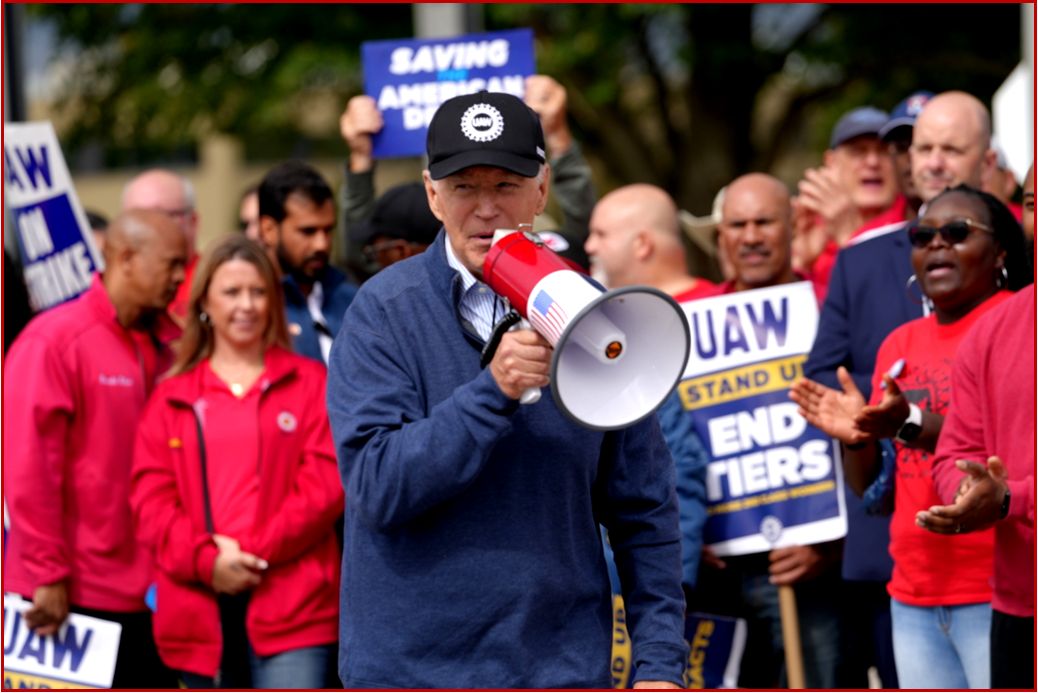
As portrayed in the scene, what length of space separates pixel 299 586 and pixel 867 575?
200cm

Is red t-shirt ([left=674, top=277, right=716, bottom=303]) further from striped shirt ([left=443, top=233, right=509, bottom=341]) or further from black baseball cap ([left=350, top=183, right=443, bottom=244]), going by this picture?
striped shirt ([left=443, top=233, right=509, bottom=341])

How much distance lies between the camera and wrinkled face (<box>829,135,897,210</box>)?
5.77 m

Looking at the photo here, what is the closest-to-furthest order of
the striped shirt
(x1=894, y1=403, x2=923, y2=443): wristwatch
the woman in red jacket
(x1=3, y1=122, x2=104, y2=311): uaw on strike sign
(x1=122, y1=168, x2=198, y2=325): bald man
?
the striped shirt < (x1=894, y1=403, x2=923, y2=443): wristwatch < the woman in red jacket < (x1=3, y1=122, x2=104, y2=311): uaw on strike sign < (x1=122, y1=168, x2=198, y2=325): bald man

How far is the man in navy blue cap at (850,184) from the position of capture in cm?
566

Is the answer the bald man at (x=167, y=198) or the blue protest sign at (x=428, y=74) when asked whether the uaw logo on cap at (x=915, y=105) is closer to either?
the blue protest sign at (x=428, y=74)

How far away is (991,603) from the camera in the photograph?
3.73 metres

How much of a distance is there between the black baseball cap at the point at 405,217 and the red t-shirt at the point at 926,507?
1.78m

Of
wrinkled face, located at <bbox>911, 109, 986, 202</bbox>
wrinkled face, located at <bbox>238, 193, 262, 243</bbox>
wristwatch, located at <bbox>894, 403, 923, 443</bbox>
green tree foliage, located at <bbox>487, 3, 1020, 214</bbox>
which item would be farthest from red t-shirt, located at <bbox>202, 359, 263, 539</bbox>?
green tree foliage, located at <bbox>487, 3, 1020, 214</bbox>

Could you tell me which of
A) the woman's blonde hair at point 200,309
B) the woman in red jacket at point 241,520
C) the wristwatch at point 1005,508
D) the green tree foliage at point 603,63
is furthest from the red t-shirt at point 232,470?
the green tree foliage at point 603,63

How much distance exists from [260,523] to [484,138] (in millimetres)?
2313

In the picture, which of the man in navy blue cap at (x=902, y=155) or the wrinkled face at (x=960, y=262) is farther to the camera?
the man in navy blue cap at (x=902, y=155)

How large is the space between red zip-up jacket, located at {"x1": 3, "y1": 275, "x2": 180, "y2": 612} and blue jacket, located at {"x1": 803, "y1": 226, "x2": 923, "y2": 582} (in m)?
2.61

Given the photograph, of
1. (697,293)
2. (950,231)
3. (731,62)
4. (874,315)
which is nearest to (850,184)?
(697,293)

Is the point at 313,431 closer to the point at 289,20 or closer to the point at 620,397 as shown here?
the point at 620,397
